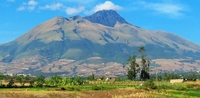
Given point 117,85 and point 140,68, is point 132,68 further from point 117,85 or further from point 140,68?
point 117,85

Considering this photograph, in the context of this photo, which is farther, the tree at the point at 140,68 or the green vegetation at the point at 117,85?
the tree at the point at 140,68

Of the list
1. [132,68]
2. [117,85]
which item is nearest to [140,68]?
[132,68]

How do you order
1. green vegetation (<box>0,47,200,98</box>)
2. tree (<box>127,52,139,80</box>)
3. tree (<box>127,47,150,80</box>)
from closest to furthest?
1. green vegetation (<box>0,47,200,98</box>)
2. tree (<box>127,47,150,80</box>)
3. tree (<box>127,52,139,80</box>)

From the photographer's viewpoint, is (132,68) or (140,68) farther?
(140,68)

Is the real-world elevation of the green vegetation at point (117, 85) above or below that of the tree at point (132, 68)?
below

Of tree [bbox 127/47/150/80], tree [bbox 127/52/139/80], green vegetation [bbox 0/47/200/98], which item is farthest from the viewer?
tree [bbox 127/52/139/80]

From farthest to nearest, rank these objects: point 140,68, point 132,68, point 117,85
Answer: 1. point 140,68
2. point 132,68
3. point 117,85

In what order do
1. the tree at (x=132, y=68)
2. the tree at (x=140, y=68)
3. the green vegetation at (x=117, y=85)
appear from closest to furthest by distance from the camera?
the green vegetation at (x=117, y=85) → the tree at (x=140, y=68) → the tree at (x=132, y=68)

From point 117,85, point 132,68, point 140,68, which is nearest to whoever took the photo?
point 117,85

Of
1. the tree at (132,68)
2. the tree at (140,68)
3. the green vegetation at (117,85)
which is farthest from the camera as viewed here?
the tree at (132,68)

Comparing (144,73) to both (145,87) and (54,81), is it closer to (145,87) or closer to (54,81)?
(54,81)

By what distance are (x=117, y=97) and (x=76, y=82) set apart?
52.4 meters

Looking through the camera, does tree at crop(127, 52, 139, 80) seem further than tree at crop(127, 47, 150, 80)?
Yes

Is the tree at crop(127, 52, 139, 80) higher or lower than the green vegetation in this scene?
higher
